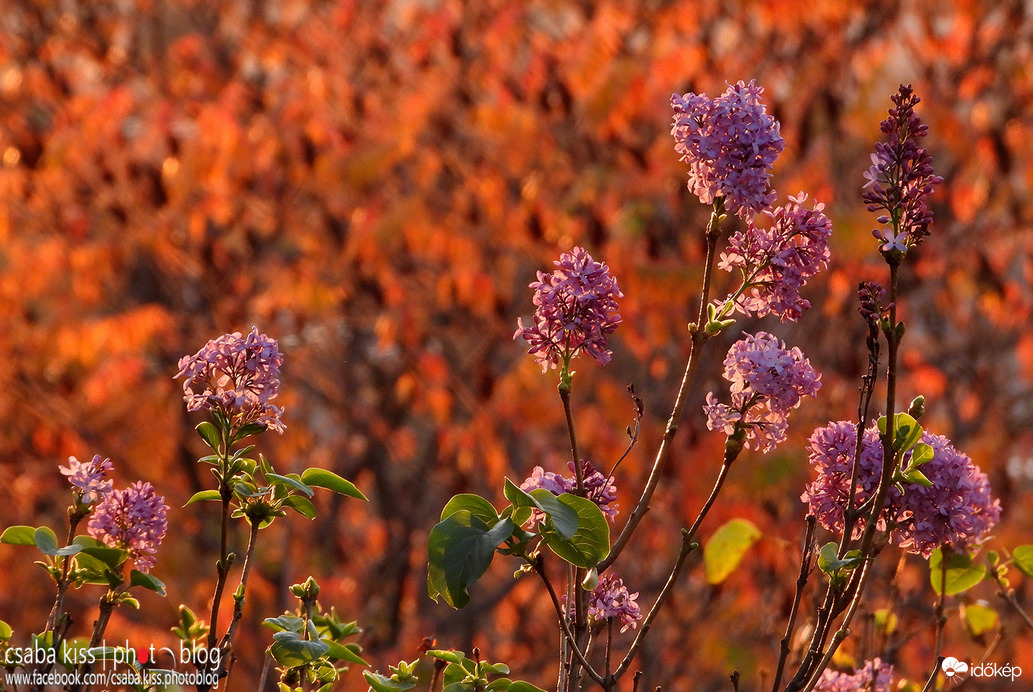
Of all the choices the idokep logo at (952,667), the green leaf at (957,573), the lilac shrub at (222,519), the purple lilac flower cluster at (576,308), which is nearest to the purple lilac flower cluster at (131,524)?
the lilac shrub at (222,519)

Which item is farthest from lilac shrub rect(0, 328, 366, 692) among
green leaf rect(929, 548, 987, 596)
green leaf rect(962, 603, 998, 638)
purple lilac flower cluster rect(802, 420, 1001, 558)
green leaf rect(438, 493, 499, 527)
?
green leaf rect(962, 603, 998, 638)

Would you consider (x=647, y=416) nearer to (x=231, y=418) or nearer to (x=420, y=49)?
(x=420, y=49)

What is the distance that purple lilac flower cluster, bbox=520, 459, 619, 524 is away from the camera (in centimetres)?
140

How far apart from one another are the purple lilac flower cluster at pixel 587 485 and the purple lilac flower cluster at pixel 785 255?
29cm

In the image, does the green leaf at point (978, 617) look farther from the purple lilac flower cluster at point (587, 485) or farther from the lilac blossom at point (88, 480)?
the lilac blossom at point (88, 480)

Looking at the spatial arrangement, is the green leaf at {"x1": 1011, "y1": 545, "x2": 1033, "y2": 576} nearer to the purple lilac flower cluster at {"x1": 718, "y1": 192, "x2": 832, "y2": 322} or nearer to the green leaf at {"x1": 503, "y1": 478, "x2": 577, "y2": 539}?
the purple lilac flower cluster at {"x1": 718, "y1": 192, "x2": 832, "y2": 322}

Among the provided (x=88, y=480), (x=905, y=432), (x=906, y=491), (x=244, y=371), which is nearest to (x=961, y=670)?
(x=906, y=491)

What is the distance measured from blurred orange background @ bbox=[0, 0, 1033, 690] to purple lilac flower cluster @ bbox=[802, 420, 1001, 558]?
3779 millimetres

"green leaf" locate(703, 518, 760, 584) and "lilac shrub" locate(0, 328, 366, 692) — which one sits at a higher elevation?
"green leaf" locate(703, 518, 760, 584)

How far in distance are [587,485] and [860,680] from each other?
1.95 ft

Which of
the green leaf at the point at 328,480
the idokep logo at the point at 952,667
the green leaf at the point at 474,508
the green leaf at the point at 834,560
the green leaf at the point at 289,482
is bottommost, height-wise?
the green leaf at the point at 834,560

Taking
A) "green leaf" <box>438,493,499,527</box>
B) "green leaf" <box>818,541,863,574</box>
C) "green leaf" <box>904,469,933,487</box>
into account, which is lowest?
"green leaf" <box>818,541,863,574</box>

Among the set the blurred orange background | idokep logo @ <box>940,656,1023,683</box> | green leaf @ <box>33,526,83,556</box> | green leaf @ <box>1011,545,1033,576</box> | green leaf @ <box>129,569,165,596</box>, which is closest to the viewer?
green leaf @ <box>33,526,83,556</box>

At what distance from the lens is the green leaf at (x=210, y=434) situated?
51.9 inches
